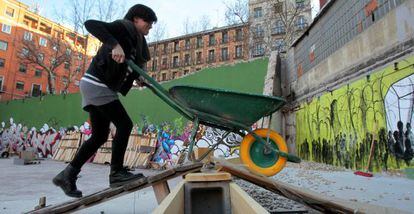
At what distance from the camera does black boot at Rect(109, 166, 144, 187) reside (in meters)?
2.29

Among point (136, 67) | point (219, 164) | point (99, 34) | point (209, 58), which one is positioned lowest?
point (219, 164)

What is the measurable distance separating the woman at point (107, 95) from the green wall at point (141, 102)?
9025 millimetres

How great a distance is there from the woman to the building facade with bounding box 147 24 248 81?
46.1 m

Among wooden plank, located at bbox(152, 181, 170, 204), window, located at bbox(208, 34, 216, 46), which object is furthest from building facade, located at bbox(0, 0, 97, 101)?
wooden plank, located at bbox(152, 181, 170, 204)

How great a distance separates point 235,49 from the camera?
160ft

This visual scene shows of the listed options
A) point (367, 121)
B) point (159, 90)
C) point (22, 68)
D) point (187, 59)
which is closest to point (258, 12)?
point (187, 59)

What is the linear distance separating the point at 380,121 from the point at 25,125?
70.0 feet

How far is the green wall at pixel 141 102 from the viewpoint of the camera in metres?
11.3

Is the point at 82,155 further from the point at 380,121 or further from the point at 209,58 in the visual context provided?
the point at 209,58

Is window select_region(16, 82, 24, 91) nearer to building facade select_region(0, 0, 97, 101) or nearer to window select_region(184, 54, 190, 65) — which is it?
building facade select_region(0, 0, 97, 101)

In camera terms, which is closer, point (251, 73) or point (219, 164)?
point (219, 164)

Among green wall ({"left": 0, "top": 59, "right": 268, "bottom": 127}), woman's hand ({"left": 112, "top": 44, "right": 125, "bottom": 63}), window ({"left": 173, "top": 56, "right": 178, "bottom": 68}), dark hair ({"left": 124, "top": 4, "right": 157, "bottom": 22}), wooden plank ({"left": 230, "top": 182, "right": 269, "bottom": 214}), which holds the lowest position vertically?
wooden plank ({"left": 230, "top": 182, "right": 269, "bottom": 214})

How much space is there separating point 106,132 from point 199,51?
4966cm

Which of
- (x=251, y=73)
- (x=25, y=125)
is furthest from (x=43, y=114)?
(x=251, y=73)
